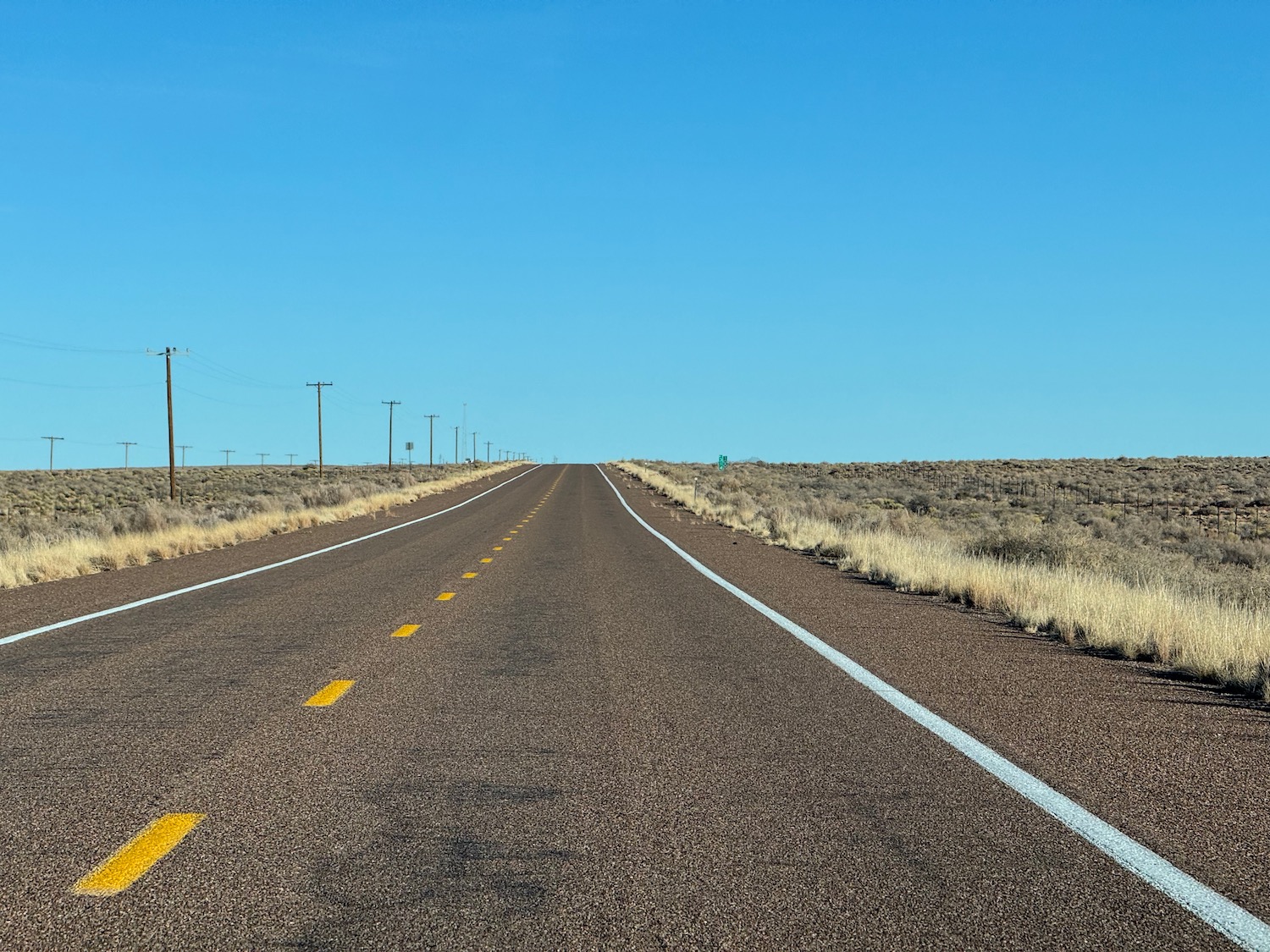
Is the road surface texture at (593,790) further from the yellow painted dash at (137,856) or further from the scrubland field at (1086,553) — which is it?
the scrubland field at (1086,553)

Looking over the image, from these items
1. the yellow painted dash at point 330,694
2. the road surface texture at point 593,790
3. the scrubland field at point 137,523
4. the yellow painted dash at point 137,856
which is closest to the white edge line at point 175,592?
the road surface texture at point 593,790

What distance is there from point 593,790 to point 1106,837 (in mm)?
Result: 2172

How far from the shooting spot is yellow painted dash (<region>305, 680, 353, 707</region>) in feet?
23.6

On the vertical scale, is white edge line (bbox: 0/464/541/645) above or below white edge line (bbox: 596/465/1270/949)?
below

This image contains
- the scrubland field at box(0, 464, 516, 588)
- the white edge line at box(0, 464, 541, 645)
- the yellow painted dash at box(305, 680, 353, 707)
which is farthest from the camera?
the scrubland field at box(0, 464, 516, 588)

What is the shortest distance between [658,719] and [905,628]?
16.2 ft

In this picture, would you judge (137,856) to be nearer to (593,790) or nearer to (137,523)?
(593,790)

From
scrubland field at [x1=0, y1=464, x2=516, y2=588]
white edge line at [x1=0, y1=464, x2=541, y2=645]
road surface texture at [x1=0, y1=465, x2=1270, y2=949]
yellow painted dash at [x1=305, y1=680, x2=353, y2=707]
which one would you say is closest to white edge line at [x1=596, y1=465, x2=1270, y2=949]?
road surface texture at [x1=0, y1=465, x2=1270, y2=949]

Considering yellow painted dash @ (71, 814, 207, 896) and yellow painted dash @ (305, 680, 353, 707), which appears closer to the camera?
yellow painted dash @ (71, 814, 207, 896)

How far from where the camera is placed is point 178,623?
1112 centimetres

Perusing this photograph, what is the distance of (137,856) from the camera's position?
169 inches

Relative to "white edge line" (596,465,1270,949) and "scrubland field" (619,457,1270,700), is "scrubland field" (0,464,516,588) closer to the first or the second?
"scrubland field" (619,457,1270,700)

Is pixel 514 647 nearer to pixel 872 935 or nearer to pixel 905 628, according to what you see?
pixel 905 628

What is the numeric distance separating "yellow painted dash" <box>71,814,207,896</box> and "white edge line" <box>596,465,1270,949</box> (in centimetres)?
358
